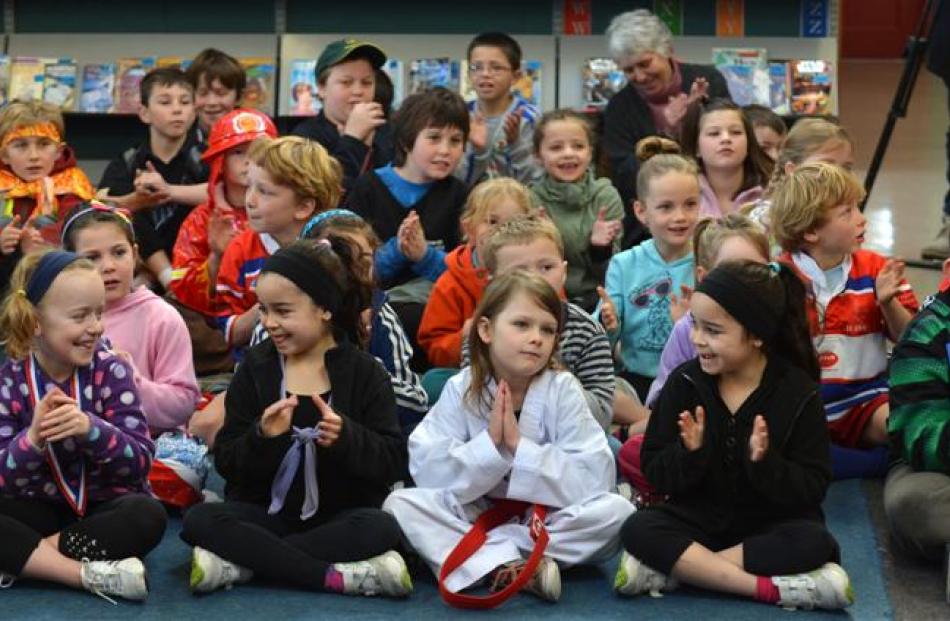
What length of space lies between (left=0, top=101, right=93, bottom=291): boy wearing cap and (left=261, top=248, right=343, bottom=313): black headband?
1824 mm

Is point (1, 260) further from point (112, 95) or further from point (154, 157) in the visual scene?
point (112, 95)

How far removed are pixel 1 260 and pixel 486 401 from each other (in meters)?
2.24

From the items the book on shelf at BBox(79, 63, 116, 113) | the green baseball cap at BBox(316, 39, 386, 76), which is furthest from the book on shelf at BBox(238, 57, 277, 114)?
the green baseball cap at BBox(316, 39, 386, 76)

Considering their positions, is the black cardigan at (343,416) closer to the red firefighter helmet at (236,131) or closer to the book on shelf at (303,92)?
the red firefighter helmet at (236,131)

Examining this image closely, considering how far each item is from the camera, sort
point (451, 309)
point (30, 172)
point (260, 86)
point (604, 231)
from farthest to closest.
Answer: point (260, 86) → point (30, 172) → point (604, 231) → point (451, 309)

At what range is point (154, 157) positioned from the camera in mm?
5352

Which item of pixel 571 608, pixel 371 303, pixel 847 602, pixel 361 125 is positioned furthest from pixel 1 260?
pixel 847 602

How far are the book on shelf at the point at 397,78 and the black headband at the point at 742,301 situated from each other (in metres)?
3.64

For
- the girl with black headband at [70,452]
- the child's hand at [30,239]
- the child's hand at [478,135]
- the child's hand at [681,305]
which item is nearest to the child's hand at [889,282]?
the child's hand at [681,305]

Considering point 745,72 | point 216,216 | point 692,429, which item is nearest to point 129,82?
point 216,216

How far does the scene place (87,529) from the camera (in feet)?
10.3

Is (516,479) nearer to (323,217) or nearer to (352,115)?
(323,217)

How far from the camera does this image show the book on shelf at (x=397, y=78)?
6.67 meters

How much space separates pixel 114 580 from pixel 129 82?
399 centimetres
